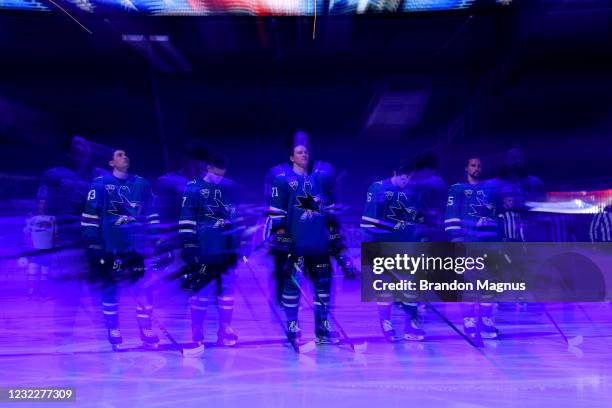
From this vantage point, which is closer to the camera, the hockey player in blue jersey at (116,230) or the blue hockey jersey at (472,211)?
the hockey player in blue jersey at (116,230)

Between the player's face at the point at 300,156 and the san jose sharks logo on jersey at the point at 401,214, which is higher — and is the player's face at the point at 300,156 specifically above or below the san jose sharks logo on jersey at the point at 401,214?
above

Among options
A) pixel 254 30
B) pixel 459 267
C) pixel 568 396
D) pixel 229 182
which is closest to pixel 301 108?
pixel 254 30

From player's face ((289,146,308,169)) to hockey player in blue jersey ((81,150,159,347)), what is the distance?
2.87ft

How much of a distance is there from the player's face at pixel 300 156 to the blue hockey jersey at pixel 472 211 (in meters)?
0.92

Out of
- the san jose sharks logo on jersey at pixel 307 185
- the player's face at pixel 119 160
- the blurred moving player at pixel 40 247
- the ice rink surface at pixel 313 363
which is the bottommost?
the ice rink surface at pixel 313 363

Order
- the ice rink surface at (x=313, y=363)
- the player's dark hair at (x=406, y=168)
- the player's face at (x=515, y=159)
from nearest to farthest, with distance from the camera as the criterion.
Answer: the ice rink surface at (x=313, y=363) < the player's dark hair at (x=406, y=168) < the player's face at (x=515, y=159)

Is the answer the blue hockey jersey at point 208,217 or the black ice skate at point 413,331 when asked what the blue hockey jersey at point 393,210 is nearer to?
the black ice skate at point 413,331

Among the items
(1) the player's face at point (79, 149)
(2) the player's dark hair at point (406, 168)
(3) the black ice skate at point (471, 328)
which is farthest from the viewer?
(1) the player's face at point (79, 149)

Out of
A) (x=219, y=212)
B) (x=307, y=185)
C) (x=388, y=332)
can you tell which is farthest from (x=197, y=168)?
(x=388, y=332)

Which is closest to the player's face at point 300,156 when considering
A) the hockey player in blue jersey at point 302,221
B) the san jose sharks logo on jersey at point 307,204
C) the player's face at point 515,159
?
the hockey player in blue jersey at point 302,221

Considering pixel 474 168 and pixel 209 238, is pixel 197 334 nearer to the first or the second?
pixel 209 238

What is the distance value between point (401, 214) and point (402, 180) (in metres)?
0.21

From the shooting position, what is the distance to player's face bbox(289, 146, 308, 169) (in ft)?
12.5

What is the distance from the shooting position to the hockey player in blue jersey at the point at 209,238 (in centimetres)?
381
